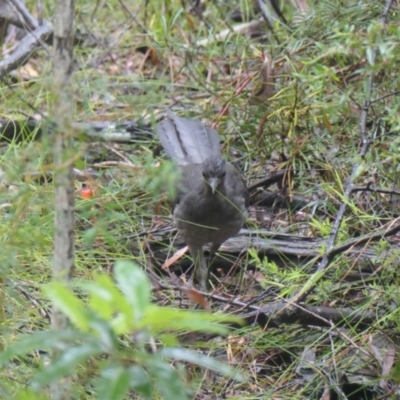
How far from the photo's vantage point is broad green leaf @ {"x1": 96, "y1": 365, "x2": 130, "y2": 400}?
1.54 m

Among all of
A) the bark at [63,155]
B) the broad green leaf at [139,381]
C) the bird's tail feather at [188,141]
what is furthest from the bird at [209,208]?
the broad green leaf at [139,381]

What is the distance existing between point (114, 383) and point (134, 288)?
0.60ft

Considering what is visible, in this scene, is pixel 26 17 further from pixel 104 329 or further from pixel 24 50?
pixel 104 329

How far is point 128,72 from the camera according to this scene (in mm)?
6902

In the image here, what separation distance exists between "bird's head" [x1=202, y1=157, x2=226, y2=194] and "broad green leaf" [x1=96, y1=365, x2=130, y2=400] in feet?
9.75

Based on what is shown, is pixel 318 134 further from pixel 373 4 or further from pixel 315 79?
pixel 315 79

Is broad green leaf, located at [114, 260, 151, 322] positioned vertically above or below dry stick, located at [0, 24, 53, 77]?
above

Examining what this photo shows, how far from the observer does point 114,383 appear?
5.10 feet

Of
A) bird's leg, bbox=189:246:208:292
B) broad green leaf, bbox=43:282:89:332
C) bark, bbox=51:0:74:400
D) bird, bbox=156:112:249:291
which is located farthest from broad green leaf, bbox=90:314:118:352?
bird's leg, bbox=189:246:208:292

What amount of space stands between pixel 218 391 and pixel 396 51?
1.55 m

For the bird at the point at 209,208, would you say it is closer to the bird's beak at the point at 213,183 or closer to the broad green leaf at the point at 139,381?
the bird's beak at the point at 213,183

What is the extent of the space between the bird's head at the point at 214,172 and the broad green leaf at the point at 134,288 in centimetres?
289

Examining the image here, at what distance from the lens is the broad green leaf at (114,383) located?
5.07 feet

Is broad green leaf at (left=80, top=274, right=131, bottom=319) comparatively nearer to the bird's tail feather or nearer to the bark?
the bark
